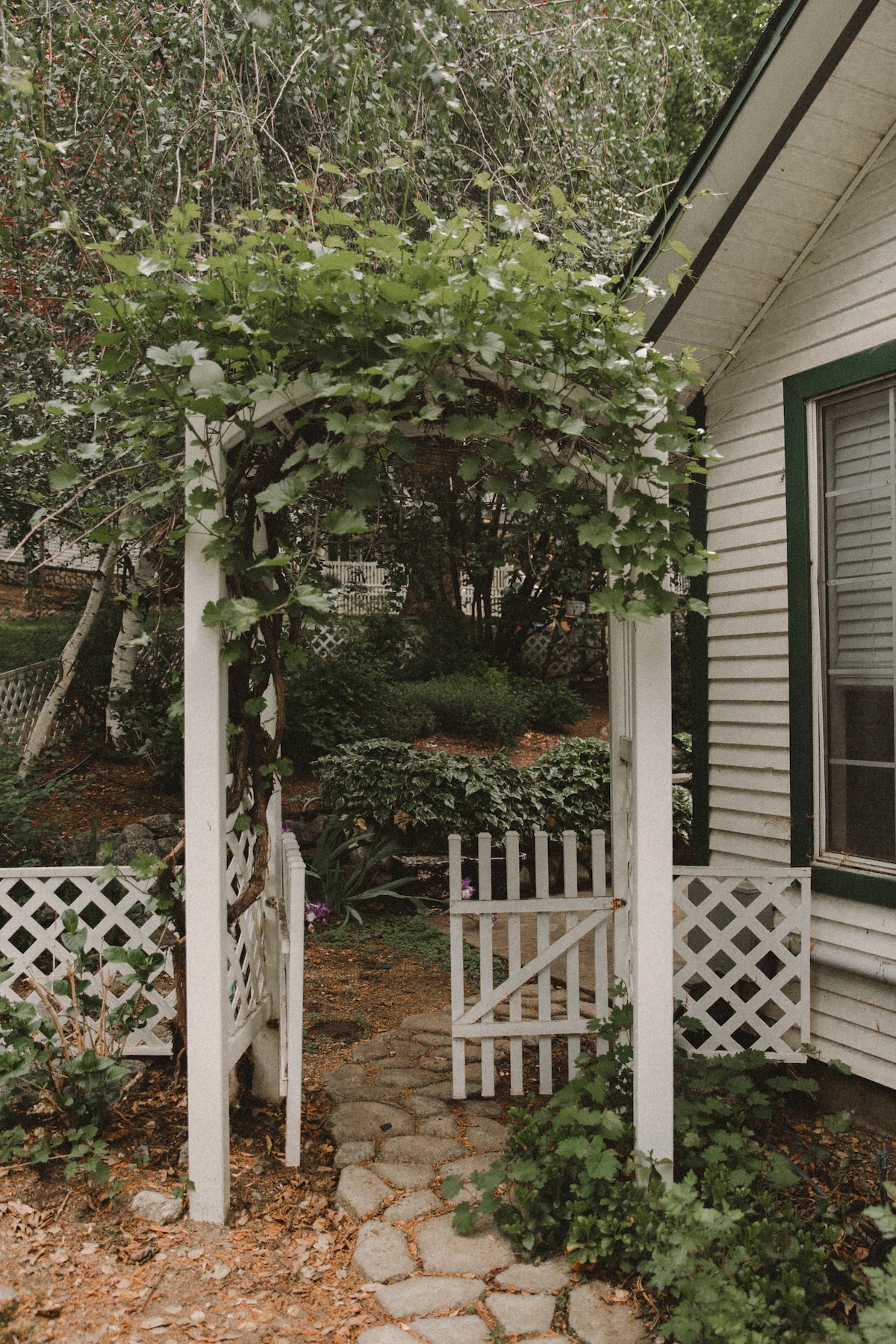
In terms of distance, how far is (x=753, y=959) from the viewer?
3580mm

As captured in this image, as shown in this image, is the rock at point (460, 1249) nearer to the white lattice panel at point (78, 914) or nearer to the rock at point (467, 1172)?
the rock at point (467, 1172)

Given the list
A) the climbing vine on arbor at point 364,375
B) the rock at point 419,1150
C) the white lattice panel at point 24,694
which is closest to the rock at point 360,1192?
the rock at point 419,1150

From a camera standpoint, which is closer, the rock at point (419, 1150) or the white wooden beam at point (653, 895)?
the white wooden beam at point (653, 895)

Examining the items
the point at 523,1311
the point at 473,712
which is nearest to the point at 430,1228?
the point at 523,1311

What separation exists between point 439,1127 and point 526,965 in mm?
659

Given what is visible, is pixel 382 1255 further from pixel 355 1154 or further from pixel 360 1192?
pixel 355 1154

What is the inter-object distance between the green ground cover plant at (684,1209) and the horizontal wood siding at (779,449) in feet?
1.94

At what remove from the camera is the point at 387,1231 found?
254 centimetres

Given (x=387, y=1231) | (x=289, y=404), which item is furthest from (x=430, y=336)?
(x=387, y=1231)

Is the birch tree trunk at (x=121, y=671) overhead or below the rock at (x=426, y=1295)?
overhead

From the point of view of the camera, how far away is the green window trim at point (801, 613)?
356cm

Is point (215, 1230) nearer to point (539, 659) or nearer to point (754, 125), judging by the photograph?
point (754, 125)

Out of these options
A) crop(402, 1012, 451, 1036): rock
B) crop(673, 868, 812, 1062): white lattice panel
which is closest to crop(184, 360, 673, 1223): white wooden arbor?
crop(673, 868, 812, 1062): white lattice panel

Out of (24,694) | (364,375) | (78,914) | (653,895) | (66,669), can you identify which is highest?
(364,375)
